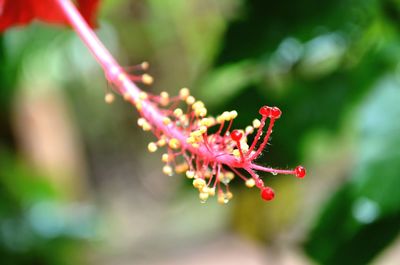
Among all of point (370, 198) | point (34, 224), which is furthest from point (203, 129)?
point (34, 224)

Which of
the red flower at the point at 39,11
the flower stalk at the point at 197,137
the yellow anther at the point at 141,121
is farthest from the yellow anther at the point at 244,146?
the red flower at the point at 39,11

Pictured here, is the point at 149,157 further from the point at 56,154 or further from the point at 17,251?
the point at 17,251

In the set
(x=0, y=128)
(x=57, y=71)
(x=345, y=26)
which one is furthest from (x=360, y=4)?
(x=0, y=128)

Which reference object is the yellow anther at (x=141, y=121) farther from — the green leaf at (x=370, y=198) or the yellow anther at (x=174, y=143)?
the green leaf at (x=370, y=198)

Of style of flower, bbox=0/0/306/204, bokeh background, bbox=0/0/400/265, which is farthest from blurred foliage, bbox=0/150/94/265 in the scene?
style of flower, bbox=0/0/306/204

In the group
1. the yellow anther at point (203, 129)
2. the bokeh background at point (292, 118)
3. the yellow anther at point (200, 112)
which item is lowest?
the yellow anther at point (203, 129)

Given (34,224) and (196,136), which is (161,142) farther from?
(34,224)

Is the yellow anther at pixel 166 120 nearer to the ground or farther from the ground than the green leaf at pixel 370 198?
farther from the ground

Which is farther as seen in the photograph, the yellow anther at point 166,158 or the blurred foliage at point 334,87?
the blurred foliage at point 334,87
